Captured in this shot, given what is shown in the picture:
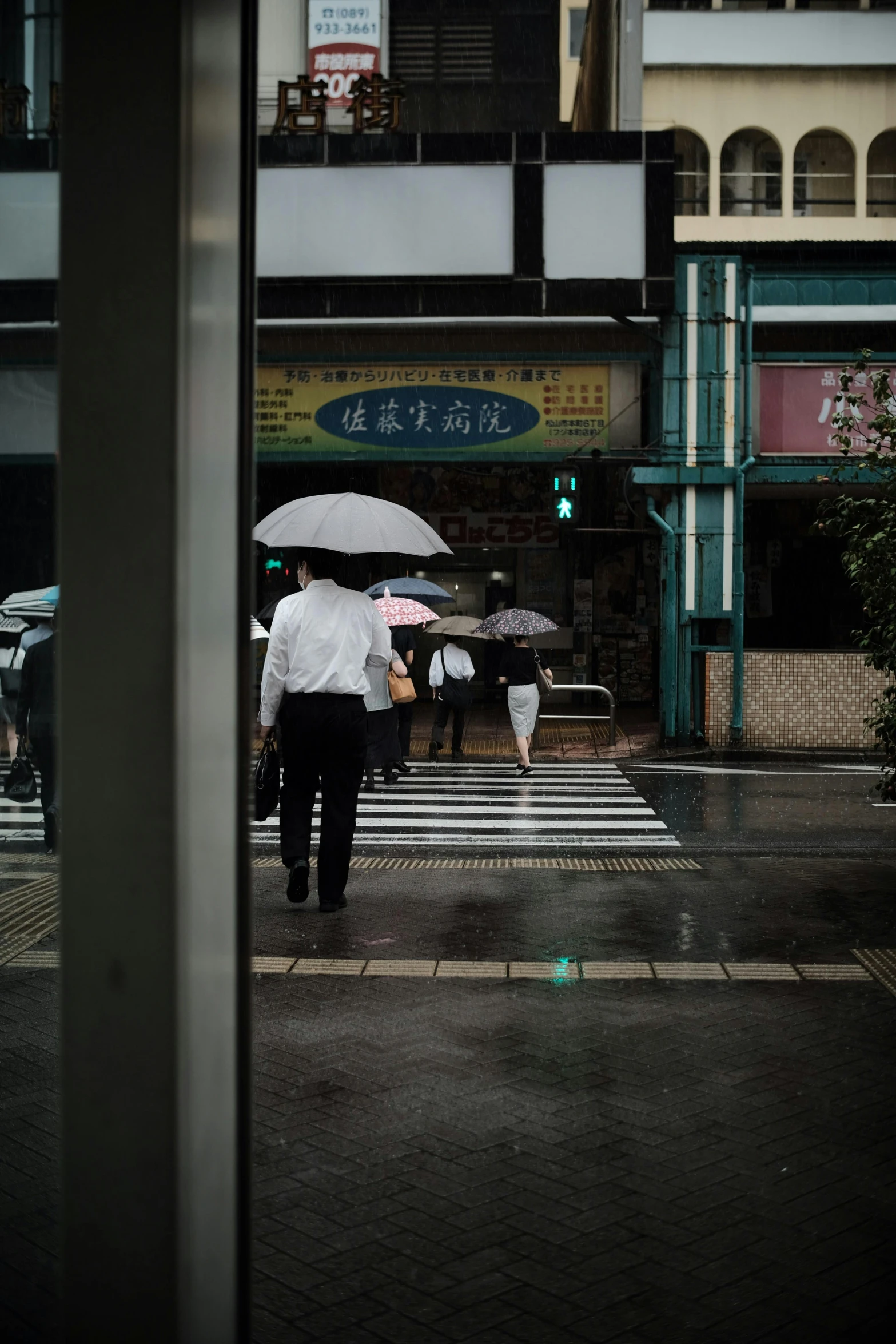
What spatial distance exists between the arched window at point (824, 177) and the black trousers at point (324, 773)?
58.3 ft

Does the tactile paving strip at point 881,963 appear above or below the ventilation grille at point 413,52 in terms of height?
below

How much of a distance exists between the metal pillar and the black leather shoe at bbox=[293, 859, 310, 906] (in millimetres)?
5555

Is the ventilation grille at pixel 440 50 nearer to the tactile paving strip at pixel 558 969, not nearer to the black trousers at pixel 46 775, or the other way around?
the tactile paving strip at pixel 558 969

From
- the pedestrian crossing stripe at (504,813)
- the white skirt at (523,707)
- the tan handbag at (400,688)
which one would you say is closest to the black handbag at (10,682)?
the pedestrian crossing stripe at (504,813)

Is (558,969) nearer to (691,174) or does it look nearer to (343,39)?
(343,39)

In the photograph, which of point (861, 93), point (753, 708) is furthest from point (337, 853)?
point (861, 93)

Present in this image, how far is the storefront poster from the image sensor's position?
18.2 metres

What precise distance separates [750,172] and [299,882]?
18.1 meters

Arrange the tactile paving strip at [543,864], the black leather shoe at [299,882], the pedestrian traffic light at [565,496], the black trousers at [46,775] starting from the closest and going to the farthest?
1. the black trousers at [46,775]
2. the black leather shoe at [299,882]
3. the tactile paving strip at [543,864]
4. the pedestrian traffic light at [565,496]

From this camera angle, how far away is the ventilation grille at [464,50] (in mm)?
23672

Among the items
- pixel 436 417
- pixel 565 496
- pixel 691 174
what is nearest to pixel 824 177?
pixel 691 174

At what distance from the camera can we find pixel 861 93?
20609mm

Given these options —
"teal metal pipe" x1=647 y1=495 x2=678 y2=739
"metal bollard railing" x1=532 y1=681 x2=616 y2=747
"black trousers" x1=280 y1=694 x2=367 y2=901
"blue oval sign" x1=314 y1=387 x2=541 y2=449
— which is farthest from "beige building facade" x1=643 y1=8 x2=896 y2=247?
"black trousers" x1=280 y1=694 x2=367 y2=901

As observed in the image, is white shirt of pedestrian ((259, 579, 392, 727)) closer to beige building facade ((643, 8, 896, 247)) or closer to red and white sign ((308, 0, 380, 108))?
red and white sign ((308, 0, 380, 108))
